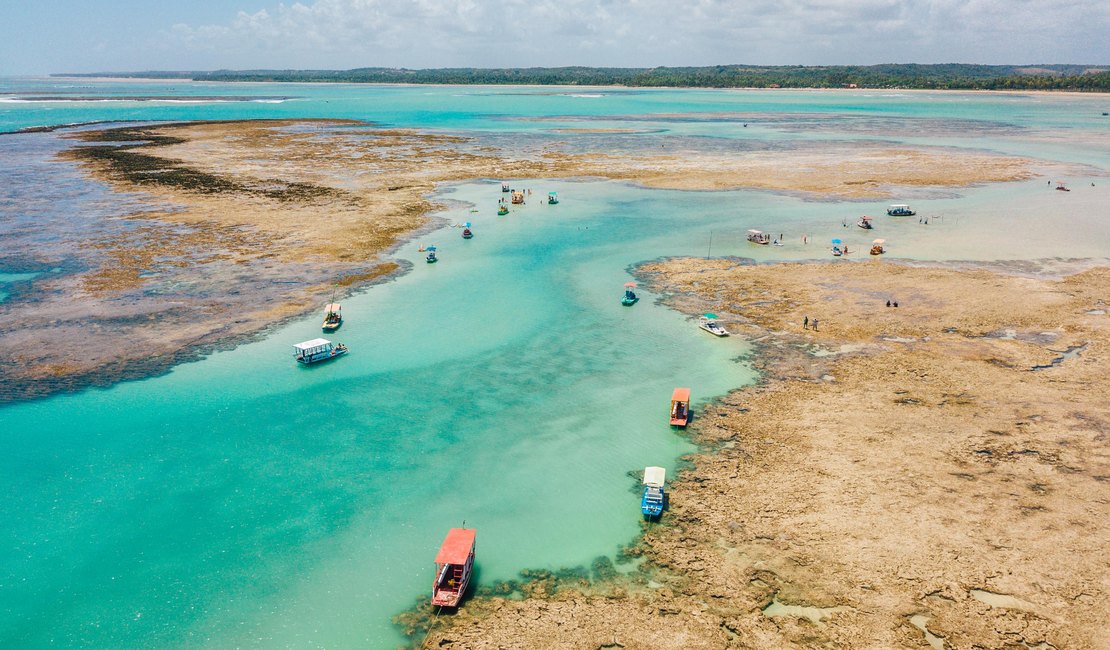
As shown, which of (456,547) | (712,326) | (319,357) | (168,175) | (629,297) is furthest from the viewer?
(168,175)

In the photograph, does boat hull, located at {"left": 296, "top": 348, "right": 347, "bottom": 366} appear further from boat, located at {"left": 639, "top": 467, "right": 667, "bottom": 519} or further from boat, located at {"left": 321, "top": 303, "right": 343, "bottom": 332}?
boat, located at {"left": 639, "top": 467, "right": 667, "bottom": 519}

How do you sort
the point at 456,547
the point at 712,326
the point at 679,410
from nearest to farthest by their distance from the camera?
1. the point at 456,547
2. the point at 679,410
3. the point at 712,326

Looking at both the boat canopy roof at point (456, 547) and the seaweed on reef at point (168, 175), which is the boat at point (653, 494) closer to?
the boat canopy roof at point (456, 547)

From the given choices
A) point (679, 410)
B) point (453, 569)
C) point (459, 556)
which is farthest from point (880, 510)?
point (453, 569)

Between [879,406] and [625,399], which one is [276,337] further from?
[879,406]

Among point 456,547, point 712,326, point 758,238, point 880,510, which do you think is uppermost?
point 758,238

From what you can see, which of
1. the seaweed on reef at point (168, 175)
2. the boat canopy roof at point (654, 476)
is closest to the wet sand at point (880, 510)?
the boat canopy roof at point (654, 476)

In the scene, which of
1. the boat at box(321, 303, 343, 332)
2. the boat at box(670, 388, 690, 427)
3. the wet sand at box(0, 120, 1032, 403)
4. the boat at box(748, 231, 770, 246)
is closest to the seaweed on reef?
the wet sand at box(0, 120, 1032, 403)

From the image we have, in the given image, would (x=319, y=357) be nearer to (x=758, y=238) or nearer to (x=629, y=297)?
(x=629, y=297)
